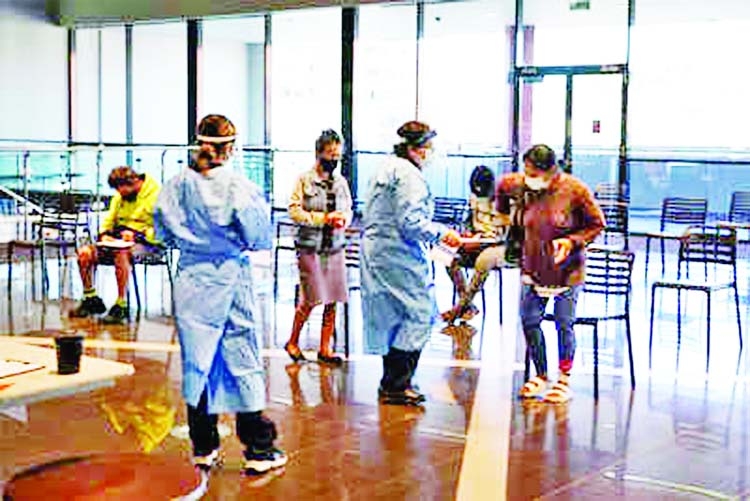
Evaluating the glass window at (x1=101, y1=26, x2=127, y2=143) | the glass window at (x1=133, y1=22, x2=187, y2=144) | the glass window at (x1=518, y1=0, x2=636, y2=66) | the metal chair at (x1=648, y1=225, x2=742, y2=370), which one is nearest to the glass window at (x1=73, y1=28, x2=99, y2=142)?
the glass window at (x1=101, y1=26, x2=127, y2=143)

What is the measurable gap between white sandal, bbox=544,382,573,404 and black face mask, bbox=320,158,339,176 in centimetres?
171

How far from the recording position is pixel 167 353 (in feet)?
22.4

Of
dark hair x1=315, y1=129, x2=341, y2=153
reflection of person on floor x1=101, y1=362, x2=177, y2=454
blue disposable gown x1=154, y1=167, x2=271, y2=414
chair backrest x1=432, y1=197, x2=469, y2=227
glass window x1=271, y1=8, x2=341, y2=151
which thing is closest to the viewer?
blue disposable gown x1=154, y1=167, x2=271, y2=414

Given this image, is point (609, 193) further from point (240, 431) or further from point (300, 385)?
point (240, 431)

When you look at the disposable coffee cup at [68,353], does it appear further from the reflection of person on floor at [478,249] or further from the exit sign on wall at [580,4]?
the exit sign on wall at [580,4]

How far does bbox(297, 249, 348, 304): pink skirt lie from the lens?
6414 millimetres

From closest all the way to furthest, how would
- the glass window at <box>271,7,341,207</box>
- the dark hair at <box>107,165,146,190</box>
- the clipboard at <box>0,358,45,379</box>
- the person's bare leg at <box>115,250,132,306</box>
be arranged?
the clipboard at <box>0,358,45,379</box> → the dark hair at <box>107,165,146,190</box> → the person's bare leg at <box>115,250,132,306</box> → the glass window at <box>271,7,341,207</box>

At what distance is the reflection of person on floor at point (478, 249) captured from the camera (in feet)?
25.3

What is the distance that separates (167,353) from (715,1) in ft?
25.5

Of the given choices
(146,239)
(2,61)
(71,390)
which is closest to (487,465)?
(71,390)

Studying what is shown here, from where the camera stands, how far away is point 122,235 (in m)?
7.93

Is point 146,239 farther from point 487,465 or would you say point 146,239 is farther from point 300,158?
point 300,158

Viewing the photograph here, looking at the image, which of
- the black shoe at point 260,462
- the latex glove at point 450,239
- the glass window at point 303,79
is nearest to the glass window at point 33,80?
the glass window at point 303,79

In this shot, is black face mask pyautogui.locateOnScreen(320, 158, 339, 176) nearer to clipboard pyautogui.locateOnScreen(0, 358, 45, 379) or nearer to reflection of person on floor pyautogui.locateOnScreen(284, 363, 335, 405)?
reflection of person on floor pyautogui.locateOnScreen(284, 363, 335, 405)
